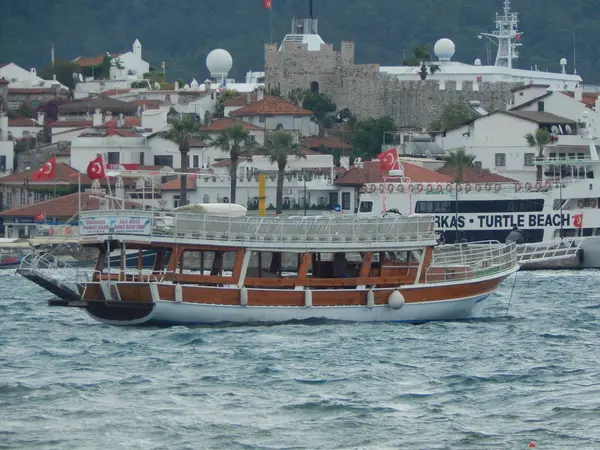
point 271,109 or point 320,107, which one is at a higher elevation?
point 320,107

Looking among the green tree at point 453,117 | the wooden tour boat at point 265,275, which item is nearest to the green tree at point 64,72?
the green tree at point 453,117

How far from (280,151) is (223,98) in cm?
3846

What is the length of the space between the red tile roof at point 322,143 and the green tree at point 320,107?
12.6 ft

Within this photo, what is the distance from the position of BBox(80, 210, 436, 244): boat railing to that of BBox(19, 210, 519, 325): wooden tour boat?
3 centimetres

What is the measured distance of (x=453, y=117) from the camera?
127250mm

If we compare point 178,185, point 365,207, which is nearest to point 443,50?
point 178,185

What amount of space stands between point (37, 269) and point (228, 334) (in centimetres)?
635

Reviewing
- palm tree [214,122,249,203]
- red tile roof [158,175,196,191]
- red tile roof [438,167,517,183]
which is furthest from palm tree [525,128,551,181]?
red tile roof [158,175,196,191]

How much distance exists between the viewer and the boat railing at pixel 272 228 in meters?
52.7

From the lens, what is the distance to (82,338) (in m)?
50.3

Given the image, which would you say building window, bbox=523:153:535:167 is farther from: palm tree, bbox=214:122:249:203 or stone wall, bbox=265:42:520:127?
stone wall, bbox=265:42:520:127

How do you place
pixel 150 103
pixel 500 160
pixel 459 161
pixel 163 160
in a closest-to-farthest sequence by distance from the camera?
pixel 459 161
pixel 500 160
pixel 163 160
pixel 150 103

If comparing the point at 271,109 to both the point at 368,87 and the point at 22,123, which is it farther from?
the point at 22,123

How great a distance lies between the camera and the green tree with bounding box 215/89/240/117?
441ft
